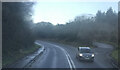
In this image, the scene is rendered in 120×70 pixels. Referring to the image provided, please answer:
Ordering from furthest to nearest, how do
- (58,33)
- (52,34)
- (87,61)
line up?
(52,34) < (58,33) < (87,61)

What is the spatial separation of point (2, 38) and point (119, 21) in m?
14.0

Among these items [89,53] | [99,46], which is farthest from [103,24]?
[99,46]

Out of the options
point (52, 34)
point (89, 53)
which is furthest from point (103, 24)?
point (52, 34)

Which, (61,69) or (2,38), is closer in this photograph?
(61,69)

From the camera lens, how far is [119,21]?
2862 cm

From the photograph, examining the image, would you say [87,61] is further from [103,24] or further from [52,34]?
[52,34]

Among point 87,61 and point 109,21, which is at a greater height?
point 109,21

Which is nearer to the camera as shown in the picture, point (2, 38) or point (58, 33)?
point (2, 38)

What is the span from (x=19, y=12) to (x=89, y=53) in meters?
10.0

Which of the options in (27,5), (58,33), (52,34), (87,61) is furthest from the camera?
(52,34)

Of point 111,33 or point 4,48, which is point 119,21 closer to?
point 111,33

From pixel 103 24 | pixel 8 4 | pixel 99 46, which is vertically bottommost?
pixel 99 46

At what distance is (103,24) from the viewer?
27.4 metres

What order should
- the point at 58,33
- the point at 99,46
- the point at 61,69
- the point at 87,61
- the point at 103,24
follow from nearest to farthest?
the point at 61,69
the point at 87,61
the point at 103,24
the point at 99,46
the point at 58,33
